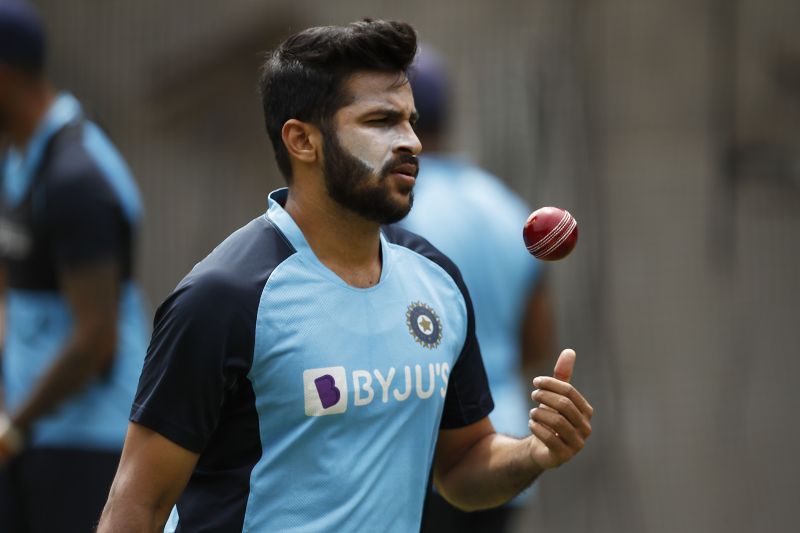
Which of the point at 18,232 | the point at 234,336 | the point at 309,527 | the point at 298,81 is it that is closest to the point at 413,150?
the point at 298,81

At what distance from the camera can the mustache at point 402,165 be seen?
2.94 metres

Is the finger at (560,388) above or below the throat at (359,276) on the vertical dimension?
below

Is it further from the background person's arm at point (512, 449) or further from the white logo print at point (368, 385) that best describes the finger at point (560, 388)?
the white logo print at point (368, 385)

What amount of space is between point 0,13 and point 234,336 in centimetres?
239

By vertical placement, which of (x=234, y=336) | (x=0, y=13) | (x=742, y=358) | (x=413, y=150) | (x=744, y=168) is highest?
(x=0, y=13)

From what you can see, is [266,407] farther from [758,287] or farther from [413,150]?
[758,287]

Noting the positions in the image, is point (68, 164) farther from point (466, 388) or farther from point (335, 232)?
point (466, 388)

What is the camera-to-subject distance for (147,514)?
8.83ft

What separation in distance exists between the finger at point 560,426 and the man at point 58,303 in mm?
1977

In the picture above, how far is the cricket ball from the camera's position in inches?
120

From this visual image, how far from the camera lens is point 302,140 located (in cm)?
302

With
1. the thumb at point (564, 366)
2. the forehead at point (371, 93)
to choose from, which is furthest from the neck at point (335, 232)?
the thumb at point (564, 366)

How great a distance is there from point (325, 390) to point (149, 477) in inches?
15.9

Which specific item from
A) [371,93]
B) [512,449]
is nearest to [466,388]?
[512,449]
